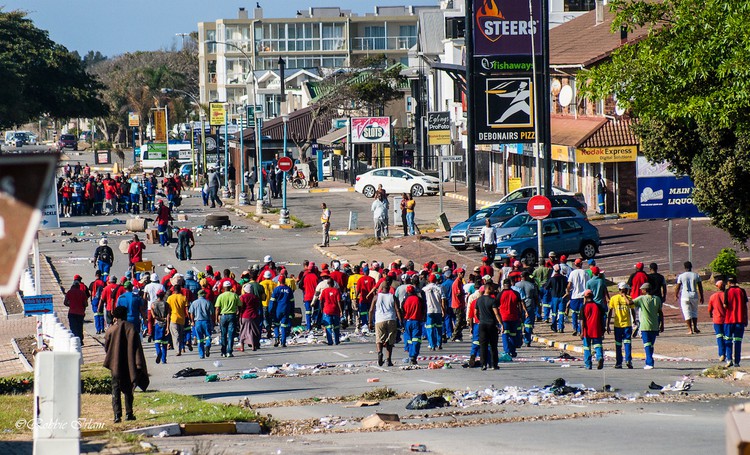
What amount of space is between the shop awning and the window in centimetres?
4143

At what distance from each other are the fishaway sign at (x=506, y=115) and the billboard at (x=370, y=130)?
30.9 m

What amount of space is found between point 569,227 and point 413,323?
1488cm

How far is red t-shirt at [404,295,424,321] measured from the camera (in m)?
20.8

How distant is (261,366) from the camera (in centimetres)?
2070

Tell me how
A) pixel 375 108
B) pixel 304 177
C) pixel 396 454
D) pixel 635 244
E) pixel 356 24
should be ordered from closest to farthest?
1. pixel 396 454
2. pixel 635 244
3. pixel 304 177
4. pixel 375 108
5. pixel 356 24

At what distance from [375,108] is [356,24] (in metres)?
51.0

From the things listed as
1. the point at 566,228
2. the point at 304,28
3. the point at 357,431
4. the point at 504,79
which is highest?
the point at 304,28

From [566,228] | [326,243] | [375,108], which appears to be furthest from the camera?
[375,108]

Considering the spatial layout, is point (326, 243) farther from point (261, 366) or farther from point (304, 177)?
point (304, 177)

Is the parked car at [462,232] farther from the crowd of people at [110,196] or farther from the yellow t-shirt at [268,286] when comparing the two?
the crowd of people at [110,196]

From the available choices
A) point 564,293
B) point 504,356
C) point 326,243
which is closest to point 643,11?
point 564,293

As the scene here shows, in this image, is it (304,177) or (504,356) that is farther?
(304,177)

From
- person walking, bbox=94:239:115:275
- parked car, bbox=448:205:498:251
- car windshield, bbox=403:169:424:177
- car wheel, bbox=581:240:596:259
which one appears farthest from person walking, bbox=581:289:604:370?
car windshield, bbox=403:169:424:177

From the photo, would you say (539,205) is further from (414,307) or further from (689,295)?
(414,307)
